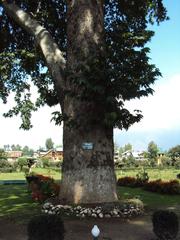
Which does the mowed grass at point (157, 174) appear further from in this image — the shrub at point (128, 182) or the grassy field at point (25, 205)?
the grassy field at point (25, 205)

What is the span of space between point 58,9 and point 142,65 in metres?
9.21

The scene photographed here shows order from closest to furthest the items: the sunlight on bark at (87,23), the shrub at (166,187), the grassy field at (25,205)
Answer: the grassy field at (25,205) → the sunlight on bark at (87,23) → the shrub at (166,187)

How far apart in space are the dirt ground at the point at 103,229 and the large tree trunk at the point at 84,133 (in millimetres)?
1930

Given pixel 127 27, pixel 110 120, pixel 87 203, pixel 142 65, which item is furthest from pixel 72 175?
pixel 127 27

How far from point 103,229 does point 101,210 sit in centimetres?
191

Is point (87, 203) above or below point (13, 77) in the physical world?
below

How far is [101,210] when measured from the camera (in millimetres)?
14219

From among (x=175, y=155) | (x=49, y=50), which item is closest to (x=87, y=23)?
(x=49, y=50)

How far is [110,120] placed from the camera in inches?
574

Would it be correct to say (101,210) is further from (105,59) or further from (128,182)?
(128,182)

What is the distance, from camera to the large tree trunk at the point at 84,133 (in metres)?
15.4

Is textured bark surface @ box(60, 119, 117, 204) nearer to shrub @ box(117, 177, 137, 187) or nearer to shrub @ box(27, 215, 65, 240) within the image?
shrub @ box(27, 215, 65, 240)

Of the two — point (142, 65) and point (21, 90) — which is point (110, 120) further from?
point (21, 90)

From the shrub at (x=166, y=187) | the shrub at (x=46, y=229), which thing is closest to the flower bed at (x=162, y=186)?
the shrub at (x=166, y=187)
